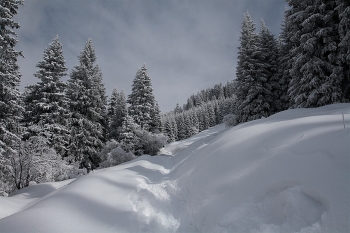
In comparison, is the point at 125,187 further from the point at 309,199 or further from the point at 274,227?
the point at 309,199

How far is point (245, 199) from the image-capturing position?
3658mm

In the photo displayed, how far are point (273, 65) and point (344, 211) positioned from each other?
2194cm

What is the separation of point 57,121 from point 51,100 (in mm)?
2152

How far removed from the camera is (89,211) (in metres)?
4.36

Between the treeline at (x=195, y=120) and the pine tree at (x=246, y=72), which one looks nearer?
the pine tree at (x=246, y=72)

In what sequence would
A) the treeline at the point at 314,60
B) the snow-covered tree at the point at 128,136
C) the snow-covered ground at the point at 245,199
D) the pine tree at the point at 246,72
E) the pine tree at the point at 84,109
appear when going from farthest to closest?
1. the pine tree at the point at 246,72
2. the pine tree at the point at 84,109
3. the snow-covered tree at the point at 128,136
4. the treeline at the point at 314,60
5. the snow-covered ground at the point at 245,199

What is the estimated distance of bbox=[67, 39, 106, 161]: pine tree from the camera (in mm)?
18495

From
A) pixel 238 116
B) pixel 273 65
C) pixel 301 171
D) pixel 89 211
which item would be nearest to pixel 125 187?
pixel 89 211

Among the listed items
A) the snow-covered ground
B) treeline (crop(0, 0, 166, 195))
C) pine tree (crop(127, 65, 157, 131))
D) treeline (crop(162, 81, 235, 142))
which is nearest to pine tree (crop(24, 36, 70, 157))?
treeline (crop(0, 0, 166, 195))

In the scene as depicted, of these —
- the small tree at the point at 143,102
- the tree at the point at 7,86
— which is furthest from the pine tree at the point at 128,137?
the tree at the point at 7,86

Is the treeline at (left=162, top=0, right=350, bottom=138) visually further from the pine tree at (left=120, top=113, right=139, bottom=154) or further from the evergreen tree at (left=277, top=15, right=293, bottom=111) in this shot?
the pine tree at (left=120, top=113, right=139, bottom=154)

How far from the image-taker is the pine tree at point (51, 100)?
15461 mm

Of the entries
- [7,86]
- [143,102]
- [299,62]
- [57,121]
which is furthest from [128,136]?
[299,62]

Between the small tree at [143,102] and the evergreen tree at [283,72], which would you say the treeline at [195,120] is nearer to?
the small tree at [143,102]
